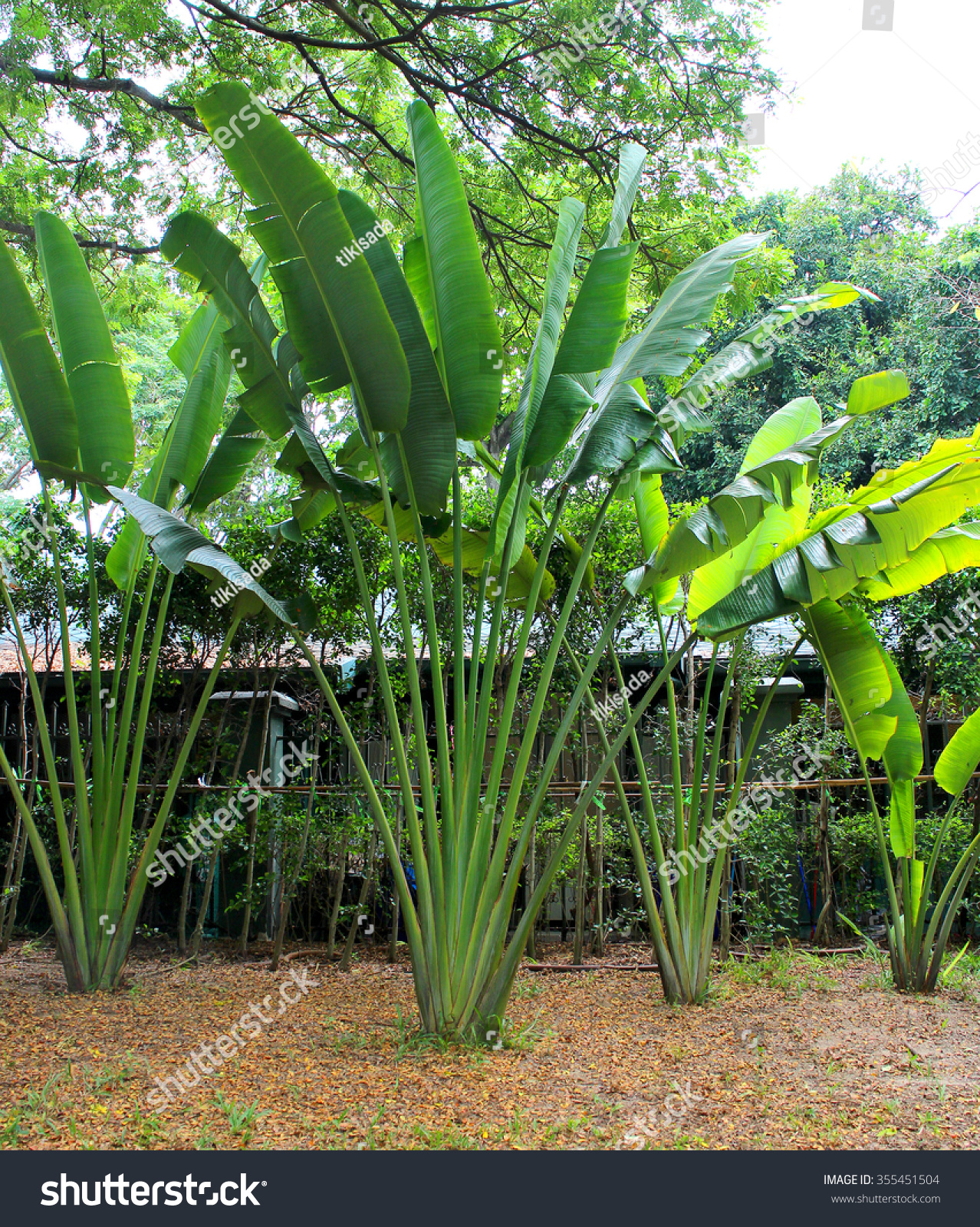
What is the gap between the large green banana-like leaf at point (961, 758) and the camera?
601 centimetres

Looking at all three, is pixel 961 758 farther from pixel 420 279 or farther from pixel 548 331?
pixel 420 279

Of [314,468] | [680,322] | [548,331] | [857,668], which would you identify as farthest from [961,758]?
[314,468]

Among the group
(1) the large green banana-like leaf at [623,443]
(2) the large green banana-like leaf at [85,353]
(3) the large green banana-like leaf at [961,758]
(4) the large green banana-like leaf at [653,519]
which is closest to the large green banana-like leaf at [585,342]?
(1) the large green banana-like leaf at [623,443]

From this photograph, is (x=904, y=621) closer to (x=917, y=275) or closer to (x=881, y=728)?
(x=881, y=728)

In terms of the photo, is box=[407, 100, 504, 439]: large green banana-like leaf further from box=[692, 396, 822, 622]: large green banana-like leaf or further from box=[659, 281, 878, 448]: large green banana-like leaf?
box=[692, 396, 822, 622]: large green banana-like leaf

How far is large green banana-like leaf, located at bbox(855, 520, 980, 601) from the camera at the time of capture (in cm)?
549

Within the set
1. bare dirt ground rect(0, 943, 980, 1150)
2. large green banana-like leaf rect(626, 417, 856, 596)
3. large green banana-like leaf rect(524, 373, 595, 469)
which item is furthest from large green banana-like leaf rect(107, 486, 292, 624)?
bare dirt ground rect(0, 943, 980, 1150)

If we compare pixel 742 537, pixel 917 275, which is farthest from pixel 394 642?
pixel 917 275

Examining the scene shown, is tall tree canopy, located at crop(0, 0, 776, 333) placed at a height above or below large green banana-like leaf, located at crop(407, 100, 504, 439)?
above

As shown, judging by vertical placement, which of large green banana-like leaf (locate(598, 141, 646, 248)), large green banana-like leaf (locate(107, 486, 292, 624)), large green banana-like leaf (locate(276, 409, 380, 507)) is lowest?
large green banana-like leaf (locate(107, 486, 292, 624))

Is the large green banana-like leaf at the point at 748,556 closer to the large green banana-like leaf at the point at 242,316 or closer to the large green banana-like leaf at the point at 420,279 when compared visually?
the large green banana-like leaf at the point at 420,279

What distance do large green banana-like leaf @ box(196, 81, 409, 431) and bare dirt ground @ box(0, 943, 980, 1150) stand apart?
127 inches

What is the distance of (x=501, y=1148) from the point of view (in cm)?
309
